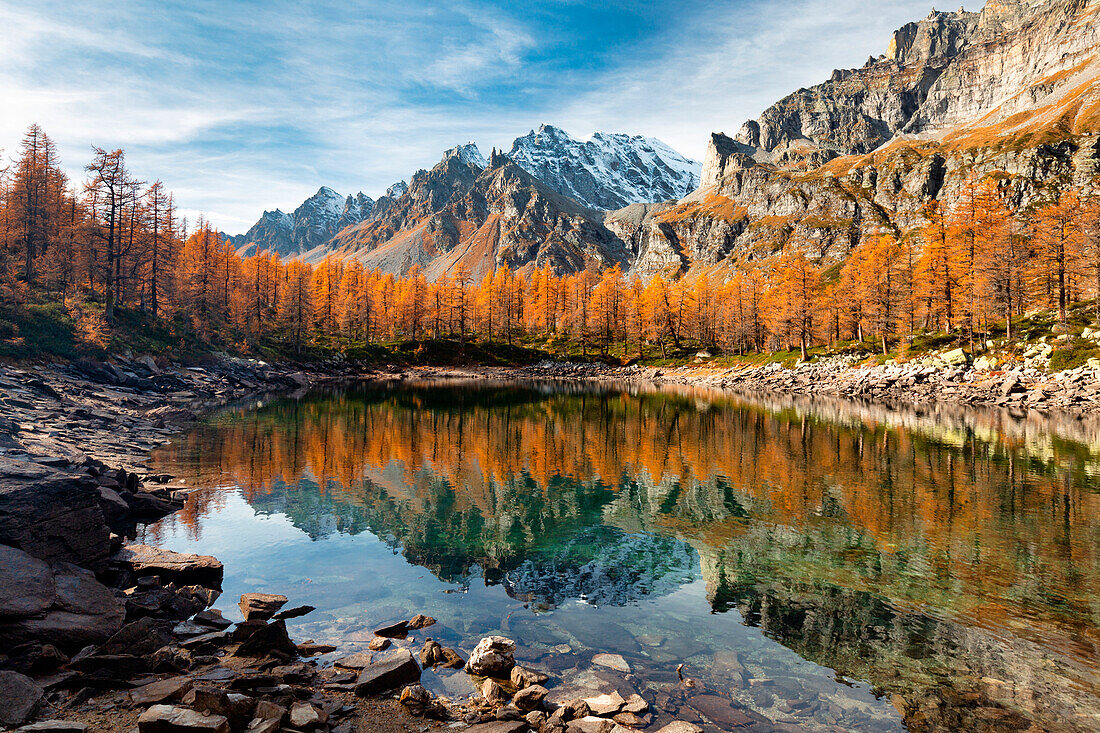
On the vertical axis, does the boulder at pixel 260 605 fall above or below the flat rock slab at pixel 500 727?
below

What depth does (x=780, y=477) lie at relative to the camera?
28.8 meters

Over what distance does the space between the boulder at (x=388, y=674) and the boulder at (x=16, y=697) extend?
4911 mm

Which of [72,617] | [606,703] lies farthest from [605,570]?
[72,617]

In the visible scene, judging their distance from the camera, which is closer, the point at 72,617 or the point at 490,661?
the point at 72,617

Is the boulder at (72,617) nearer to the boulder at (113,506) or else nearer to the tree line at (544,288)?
the boulder at (113,506)

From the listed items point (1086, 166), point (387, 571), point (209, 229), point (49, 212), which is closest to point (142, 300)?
point (49, 212)

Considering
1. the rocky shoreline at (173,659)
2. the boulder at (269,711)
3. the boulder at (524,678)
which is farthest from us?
the boulder at (524,678)

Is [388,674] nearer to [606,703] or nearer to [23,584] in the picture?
[606,703]

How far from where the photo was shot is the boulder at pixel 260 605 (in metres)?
13.6

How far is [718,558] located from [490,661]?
10380 mm

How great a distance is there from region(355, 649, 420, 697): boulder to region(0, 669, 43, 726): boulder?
491 centimetres

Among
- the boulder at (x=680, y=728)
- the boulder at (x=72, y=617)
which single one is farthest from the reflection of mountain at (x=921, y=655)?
the boulder at (x=72, y=617)

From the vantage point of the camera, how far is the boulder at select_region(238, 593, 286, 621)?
44.7ft

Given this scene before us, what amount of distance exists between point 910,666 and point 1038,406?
5660 cm
